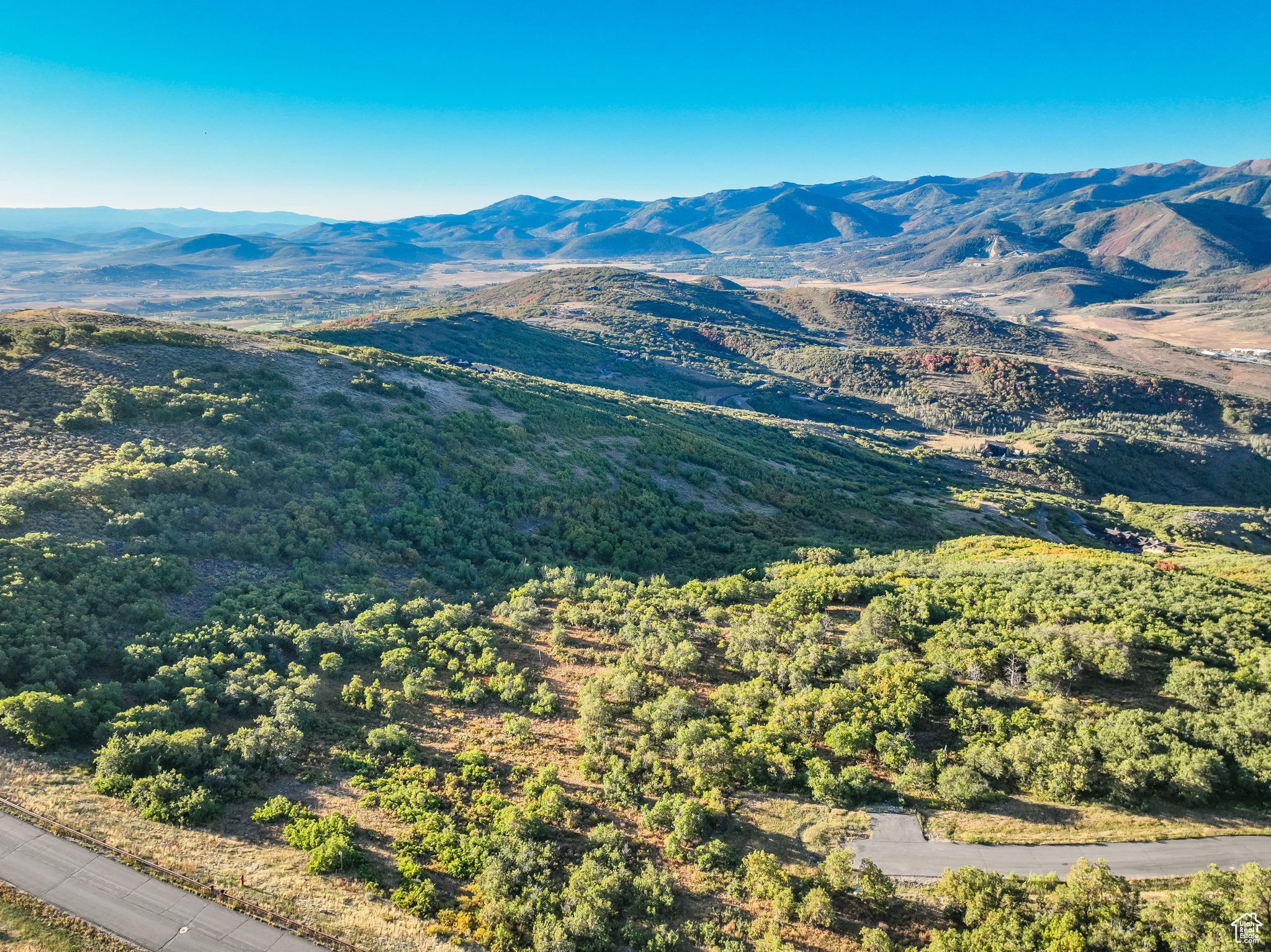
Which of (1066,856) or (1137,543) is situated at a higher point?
(1066,856)

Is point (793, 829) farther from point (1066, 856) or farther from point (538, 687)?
point (538, 687)

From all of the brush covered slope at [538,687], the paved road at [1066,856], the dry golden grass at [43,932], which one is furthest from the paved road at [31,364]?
the paved road at [1066,856]

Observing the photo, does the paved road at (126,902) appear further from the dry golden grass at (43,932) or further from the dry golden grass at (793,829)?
the dry golden grass at (793,829)

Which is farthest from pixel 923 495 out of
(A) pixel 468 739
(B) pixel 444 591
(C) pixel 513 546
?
(A) pixel 468 739

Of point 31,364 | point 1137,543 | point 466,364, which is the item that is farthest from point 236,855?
point 466,364

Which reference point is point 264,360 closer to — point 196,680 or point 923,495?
point 196,680
